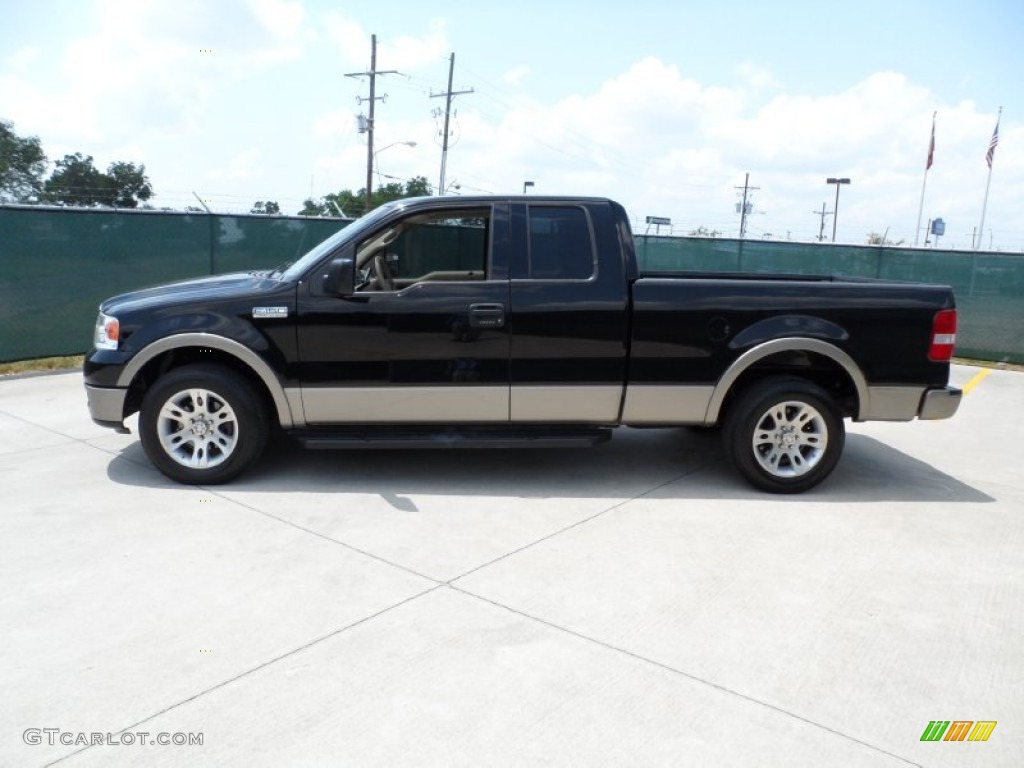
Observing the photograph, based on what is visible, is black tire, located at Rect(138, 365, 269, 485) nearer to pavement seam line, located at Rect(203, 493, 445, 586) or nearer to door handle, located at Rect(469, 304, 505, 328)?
pavement seam line, located at Rect(203, 493, 445, 586)

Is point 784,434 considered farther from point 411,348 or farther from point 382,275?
point 382,275

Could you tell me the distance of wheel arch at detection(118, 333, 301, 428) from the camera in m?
5.12

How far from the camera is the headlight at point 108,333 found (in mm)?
5184

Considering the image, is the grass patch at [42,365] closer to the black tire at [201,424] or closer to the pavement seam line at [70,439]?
the pavement seam line at [70,439]

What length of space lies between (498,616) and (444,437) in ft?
6.26

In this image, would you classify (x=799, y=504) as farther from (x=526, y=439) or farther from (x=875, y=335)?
(x=526, y=439)

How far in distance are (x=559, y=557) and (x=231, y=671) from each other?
181 centimetres

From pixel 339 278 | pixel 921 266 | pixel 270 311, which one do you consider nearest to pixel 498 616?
pixel 339 278

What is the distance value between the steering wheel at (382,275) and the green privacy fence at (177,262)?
551cm

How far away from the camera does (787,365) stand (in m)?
5.45

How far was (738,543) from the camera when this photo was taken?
4531 millimetres

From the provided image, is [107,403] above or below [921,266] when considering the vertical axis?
below

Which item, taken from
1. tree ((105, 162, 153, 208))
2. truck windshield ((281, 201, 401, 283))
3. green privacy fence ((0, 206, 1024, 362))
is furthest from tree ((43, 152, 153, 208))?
truck windshield ((281, 201, 401, 283))

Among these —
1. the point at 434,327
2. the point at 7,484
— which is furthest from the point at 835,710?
the point at 7,484
